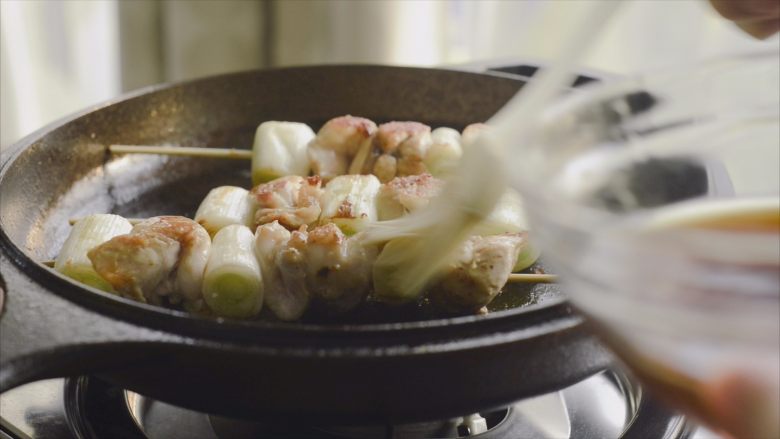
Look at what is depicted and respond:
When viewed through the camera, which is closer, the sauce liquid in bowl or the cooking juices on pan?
the sauce liquid in bowl

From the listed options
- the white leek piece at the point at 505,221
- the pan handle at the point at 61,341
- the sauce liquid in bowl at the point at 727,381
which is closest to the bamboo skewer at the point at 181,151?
the white leek piece at the point at 505,221

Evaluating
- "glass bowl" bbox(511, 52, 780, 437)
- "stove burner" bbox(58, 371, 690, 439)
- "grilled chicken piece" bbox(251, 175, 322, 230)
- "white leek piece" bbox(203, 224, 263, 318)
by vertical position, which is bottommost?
"stove burner" bbox(58, 371, 690, 439)

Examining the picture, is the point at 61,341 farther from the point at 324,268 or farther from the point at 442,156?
the point at 442,156

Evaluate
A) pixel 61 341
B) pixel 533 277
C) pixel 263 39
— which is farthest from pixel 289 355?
pixel 263 39

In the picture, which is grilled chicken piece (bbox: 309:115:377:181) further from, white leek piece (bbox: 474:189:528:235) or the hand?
the hand

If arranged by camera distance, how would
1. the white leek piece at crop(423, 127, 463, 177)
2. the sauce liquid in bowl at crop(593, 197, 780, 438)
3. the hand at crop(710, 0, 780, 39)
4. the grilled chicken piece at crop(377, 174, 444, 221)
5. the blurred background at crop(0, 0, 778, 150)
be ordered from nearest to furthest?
the sauce liquid in bowl at crop(593, 197, 780, 438) < the hand at crop(710, 0, 780, 39) < the grilled chicken piece at crop(377, 174, 444, 221) < the white leek piece at crop(423, 127, 463, 177) < the blurred background at crop(0, 0, 778, 150)

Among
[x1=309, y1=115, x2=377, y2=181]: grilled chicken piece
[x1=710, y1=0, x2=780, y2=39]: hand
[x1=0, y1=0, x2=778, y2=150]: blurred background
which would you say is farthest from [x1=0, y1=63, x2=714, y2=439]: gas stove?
[x1=0, y1=0, x2=778, y2=150]: blurred background

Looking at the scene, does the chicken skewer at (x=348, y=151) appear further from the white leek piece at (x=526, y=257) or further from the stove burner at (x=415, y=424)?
the stove burner at (x=415, y=424)
